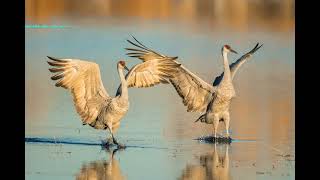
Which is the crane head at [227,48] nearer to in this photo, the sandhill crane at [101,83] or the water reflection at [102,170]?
the sandhill crane at [101,83]

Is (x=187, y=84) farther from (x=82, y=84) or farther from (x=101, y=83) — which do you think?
(x=82, y=84)

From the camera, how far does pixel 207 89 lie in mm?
5887

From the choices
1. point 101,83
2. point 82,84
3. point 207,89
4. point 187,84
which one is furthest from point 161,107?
point 82,84

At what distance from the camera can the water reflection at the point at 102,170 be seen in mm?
5724

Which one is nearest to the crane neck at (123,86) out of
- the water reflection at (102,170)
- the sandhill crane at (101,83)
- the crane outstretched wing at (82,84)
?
the sandhill crane at (101,83)

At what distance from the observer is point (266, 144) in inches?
233

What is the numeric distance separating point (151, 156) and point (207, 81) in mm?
676

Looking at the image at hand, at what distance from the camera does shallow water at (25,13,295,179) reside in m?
5.86

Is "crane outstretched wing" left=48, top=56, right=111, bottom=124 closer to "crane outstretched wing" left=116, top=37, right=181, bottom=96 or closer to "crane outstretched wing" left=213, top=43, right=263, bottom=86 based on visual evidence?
"crane outstretched wing" left=116, top=37, right=181, bottom=96

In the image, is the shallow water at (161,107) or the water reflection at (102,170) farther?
the shallow water at (161,107)

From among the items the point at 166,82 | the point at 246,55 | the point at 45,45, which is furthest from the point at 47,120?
the point at 246,55

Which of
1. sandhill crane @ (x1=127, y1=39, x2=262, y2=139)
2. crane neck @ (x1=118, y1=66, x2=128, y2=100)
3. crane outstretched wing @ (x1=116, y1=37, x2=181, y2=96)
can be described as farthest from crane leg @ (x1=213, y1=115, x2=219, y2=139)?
crane neck @ (x1=118, y1=66, x2=128, y2=100)

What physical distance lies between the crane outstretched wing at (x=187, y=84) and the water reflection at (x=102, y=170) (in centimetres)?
64

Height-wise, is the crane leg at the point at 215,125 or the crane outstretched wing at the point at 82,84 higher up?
the crane outstretched wing at the point at 82,84
